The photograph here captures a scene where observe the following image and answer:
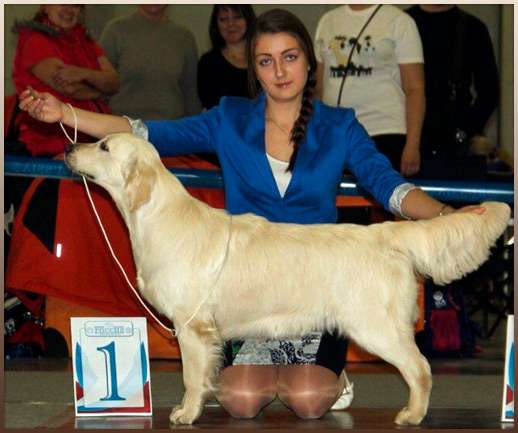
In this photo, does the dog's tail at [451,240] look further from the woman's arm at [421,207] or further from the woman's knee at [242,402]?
the woman's knee at [242,402]

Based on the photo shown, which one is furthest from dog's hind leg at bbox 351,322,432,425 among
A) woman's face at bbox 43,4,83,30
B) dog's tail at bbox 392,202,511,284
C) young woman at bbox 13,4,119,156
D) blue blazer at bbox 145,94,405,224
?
woman's face at bbox 43,4,83,30

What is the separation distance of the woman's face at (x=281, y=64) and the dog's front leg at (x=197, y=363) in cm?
83

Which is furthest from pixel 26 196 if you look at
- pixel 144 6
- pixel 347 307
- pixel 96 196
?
pixel 347 307

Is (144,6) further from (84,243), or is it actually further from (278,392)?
(278,392)

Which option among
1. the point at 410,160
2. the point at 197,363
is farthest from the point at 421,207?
the point at 410,160

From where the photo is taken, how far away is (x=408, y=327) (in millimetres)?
3158

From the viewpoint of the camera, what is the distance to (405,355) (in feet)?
10.3

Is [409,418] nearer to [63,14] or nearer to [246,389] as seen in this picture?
[246,389]

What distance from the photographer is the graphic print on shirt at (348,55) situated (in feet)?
16.2

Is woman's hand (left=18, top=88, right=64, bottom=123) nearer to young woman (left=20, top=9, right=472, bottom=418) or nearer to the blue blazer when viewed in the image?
young woman (left=20, top=9, right=472, bottom=418)

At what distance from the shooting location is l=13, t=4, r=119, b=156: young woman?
5059mm

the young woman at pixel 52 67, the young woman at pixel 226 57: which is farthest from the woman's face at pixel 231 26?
the young woman at pixel 52 67

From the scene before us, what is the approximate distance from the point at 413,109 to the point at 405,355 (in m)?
2.02

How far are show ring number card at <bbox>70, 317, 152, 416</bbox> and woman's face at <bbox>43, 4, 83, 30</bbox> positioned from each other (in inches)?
80.2
